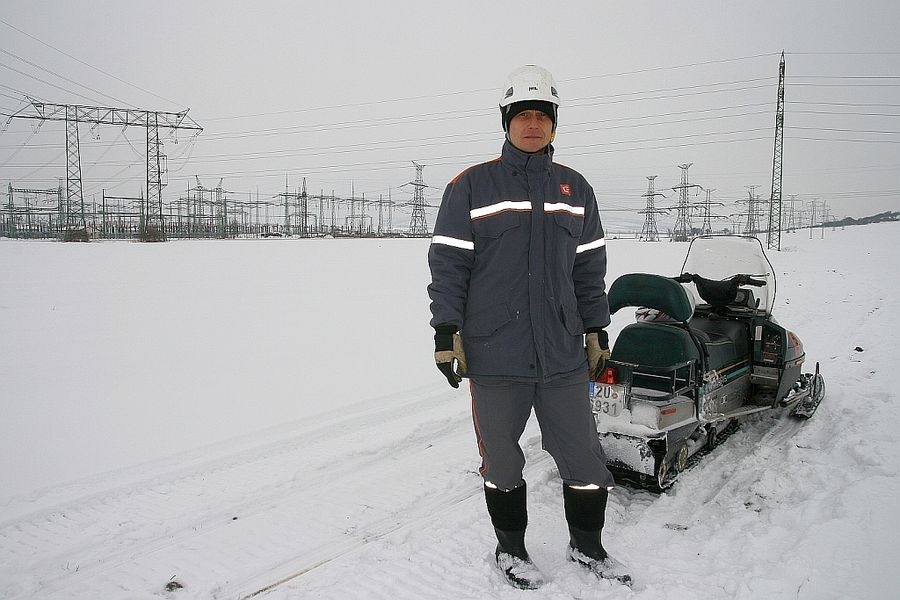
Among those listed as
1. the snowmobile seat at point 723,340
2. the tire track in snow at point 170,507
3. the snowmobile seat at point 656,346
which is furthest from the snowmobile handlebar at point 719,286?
the tire track in snow at point 170,507

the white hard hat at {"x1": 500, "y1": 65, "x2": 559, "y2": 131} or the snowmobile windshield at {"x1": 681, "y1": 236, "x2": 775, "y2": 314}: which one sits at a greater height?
the white hard hat at {"x1": 500, "y1": 65, "x2": 559, "y2": 131}

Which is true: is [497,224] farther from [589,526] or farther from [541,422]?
[589,526]

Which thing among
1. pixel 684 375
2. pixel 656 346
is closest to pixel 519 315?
pixel 656 346

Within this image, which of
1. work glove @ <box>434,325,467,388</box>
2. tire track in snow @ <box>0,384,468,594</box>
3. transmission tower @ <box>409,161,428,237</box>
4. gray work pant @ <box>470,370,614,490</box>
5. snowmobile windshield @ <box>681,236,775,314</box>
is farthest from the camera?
transmission tower @ <box>409,161,428,237</box>

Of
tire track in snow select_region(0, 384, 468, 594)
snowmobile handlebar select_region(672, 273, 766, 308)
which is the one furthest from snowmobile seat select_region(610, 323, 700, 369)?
tire track in snow select_region(0, 384, 468, 594)

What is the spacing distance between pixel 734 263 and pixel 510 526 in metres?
3.47

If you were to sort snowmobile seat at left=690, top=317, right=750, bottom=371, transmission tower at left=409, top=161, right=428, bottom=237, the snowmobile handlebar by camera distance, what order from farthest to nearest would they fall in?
transmission tower at left=409, top=161, right=428, bottom=237 < the snowmobile handlebar < snowmobile seat at left=690, top=317, right=750, bottom=371

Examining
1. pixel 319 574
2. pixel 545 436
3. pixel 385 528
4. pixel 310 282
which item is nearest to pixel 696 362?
pixel 545 436

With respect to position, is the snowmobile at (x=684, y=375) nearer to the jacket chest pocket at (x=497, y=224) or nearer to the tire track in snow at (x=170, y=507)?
the jacket chest pocket at (x=497, y=224)

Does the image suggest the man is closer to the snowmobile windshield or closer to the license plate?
the license plate

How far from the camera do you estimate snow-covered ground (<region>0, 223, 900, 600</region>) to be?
256 centimetres

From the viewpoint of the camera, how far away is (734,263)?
193 inches

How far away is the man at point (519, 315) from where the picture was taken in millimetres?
2455

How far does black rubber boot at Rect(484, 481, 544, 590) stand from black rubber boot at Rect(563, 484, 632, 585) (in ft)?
0.73
